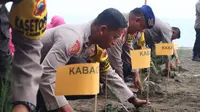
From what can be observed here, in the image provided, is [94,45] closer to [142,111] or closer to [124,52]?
[142,111]

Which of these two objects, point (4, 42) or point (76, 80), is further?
point (76, 80)

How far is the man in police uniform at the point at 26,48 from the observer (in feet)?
5.48

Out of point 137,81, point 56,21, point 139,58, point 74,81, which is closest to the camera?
point 74,81

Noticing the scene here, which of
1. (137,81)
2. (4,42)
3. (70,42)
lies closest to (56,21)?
(137,81)

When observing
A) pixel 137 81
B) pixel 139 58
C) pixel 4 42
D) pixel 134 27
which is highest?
pixel 4 42

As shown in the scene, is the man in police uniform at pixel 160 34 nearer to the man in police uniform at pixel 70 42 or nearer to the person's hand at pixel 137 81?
the person's hand at pixel 137 81

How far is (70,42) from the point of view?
2904 millimetres

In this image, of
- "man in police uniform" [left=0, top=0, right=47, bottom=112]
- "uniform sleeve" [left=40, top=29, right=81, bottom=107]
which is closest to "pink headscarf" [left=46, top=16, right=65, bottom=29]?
"uniform sleeve" [left=40, top=29, right=81, bottom=107]

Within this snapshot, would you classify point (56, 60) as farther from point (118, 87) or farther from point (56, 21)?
point (56, 21)

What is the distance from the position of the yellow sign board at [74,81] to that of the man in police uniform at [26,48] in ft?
1.73

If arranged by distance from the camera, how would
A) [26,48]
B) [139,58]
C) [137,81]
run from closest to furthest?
[26,48], [139,58], [137,81]

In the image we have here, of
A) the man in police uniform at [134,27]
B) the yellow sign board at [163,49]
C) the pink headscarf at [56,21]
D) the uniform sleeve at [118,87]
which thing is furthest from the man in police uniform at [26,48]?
the pink headscarf at [56,21]

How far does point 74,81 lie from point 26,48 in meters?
0.63

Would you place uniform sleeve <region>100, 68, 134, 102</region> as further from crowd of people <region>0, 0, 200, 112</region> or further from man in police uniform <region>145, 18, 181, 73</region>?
man in police uniform <region>145, 18, 181, 73</region>
